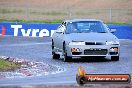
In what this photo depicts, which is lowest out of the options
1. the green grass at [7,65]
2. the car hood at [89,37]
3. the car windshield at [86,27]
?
the green grass at [7,65]

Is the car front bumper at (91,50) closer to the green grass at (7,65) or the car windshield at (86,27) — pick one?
the car windshield at (86,27)

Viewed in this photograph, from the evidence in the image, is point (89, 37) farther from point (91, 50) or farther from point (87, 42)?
point (91, 50)

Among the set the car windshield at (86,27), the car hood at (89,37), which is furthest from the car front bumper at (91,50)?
the car windshield at (86,27)

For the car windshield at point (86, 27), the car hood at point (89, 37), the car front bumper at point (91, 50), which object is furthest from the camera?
the car windshield at point (86, 27)

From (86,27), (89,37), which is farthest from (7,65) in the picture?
(86,27)

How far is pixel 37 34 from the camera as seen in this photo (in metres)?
41.6

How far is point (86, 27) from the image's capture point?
22.9m

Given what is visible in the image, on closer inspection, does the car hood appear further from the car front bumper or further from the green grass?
the green grass

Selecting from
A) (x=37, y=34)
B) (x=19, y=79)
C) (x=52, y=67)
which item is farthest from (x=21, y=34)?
(x=19, y=79)

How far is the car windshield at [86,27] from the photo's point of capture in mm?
22719

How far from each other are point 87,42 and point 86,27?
1.36 meters

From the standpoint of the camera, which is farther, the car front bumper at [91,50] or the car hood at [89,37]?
the car hood at [89,37]

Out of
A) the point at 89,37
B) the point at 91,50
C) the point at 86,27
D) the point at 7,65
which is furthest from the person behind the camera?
the point at 86,27

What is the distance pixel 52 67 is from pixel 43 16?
43995 millimetres
